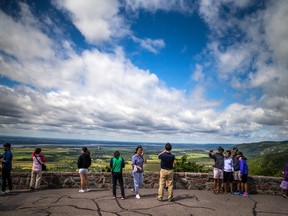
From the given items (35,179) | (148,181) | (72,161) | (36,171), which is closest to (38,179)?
(35,179)

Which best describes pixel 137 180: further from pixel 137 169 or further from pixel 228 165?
pixel 228 165

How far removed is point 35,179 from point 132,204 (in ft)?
16.2

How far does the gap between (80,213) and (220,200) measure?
5284 mm

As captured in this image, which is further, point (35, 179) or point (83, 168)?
point (35, 179)

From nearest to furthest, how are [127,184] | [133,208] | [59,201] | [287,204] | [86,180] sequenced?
[133,208]
[59,201]
[287,204]
[86,180]
[127,184]

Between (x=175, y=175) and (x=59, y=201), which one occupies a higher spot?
(x=175, y=175)

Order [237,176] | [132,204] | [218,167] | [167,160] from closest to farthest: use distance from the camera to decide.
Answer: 1. [132,204]
2. [167,160]
3. [218,167]
4. [237,176]

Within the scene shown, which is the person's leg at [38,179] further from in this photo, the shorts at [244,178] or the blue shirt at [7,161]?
the shorts at [244,178]

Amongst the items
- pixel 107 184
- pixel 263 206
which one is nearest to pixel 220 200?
pixel 263 206

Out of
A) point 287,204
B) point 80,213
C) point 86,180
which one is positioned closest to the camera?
point 80,213

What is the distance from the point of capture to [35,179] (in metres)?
9.34

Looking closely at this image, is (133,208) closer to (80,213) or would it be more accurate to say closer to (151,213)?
(151,213)

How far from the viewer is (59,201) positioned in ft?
24.6

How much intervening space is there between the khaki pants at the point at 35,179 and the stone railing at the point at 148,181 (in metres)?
0.39
